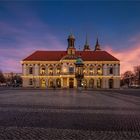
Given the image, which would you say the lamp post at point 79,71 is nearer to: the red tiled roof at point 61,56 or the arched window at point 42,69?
the red tiled roof at point 61,56

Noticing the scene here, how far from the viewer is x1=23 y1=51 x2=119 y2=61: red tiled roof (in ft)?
293

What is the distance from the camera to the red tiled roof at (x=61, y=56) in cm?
8925

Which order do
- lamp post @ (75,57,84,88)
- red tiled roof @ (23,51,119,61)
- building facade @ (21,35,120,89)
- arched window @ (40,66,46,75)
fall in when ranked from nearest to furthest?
lamp post @ (75,57,84,88), building facade @ (21,35,120,89), red tiled roof @ (23,51,119,61), arched window @ (40,66,46,75)

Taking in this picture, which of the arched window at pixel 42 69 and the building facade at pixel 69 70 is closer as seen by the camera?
the building facade at pixel 69 70

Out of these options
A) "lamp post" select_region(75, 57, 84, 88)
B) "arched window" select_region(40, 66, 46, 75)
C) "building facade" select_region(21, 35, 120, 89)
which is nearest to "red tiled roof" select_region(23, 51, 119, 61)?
"building facade" select_region(21, 35, 120, 89)

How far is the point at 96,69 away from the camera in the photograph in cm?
8881

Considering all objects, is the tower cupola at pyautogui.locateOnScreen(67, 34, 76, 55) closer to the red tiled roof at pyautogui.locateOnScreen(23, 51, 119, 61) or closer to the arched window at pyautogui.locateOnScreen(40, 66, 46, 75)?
the red tiled roof at pyautogui.locateOnScreen(23, 51, 119, 61)

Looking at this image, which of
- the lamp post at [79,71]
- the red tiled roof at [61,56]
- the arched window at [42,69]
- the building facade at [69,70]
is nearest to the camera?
the lamp post at [79,71]

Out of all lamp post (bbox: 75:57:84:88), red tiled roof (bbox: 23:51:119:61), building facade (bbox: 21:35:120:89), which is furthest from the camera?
red tiled roof (bbox: 23:51:119:61)

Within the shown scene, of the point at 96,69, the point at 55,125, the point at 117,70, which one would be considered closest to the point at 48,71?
the point at 96,69

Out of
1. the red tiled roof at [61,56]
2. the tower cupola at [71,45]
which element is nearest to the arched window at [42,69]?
the red tiled roof at [61,56]

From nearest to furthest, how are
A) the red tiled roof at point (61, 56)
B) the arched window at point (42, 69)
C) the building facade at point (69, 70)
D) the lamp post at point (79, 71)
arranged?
the lamp post at point (79, 71) → the building facade at point (69, 70) → the red tiled roof at point (61, 56) → the arched window at point (42, 69)

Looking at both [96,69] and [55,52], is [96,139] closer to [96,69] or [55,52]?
[96,69]

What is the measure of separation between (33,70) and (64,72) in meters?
11.3
